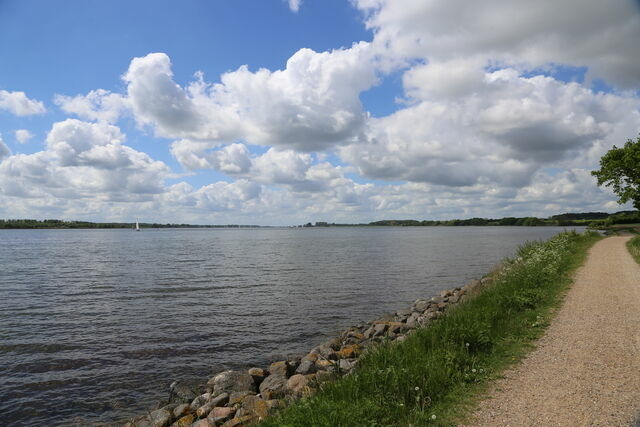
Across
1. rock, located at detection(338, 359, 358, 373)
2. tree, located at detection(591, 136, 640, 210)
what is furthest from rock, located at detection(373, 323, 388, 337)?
tree, located at detection(591, 136, 640, 210)

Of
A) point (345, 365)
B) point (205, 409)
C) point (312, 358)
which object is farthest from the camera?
point (312, 358)

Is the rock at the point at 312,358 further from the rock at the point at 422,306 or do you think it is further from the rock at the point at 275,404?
the rock at the point at 422,306

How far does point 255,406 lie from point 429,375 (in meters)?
4.21

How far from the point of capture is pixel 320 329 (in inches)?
760

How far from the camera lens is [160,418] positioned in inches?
396

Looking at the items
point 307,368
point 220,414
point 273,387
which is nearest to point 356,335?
point 307,368

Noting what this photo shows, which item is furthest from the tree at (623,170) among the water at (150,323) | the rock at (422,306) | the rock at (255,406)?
the rock at (255,406)

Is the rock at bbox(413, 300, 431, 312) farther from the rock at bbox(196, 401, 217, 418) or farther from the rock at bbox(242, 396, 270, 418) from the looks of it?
the rock at bbox(196, 401, 217, 418)

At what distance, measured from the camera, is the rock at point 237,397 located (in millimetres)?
10398

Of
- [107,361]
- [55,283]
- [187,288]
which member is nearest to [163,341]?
[107,361]

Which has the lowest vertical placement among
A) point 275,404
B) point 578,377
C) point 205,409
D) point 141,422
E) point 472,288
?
point 141,422

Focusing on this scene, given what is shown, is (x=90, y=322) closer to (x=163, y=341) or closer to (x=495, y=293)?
(x=163, y=341)

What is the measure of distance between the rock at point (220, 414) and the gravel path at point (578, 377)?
5705mm

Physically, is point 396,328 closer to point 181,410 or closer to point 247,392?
point 247,392
